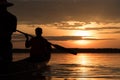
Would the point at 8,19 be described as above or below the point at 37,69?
above

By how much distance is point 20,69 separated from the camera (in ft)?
49.2

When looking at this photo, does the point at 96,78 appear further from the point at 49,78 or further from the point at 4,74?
the point at 4,74

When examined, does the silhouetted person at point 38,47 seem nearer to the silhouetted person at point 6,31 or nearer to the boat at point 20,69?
the boat at point 20,69

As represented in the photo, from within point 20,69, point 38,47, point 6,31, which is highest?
point 6,31

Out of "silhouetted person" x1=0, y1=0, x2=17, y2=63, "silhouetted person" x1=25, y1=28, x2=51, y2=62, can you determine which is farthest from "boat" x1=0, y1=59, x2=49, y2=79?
"silhouetted person" x1=25, y1=28, x2=51, y2=62

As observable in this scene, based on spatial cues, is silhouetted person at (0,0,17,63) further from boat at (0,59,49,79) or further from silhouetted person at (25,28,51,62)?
silhouetted person at (25,28,51,62)

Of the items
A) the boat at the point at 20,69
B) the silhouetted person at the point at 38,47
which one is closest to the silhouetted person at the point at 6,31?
the boat at the point at 20,69

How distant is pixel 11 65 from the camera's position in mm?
14336

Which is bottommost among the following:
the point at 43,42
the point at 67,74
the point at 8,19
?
the point at 67,74

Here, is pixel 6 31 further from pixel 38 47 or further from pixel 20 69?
pixel 38 47

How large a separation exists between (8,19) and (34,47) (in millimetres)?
4398

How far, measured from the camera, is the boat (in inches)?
562

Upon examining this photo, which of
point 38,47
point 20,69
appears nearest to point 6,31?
point 20,69

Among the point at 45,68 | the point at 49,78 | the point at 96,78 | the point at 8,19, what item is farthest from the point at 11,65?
the point at 45,68
